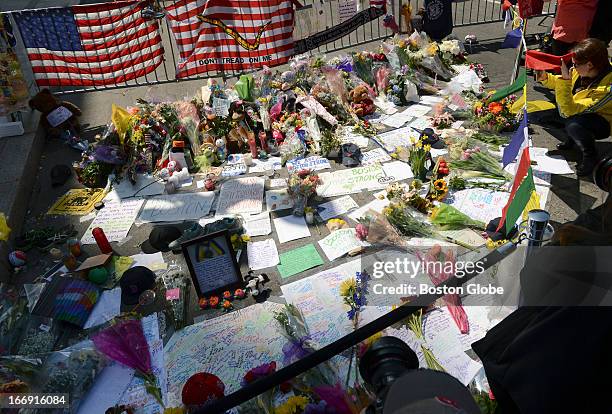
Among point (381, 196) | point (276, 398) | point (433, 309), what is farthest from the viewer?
point (381, 196)

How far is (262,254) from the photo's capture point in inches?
169

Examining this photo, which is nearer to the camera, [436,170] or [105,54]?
[436,170]

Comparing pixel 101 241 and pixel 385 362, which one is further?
pixel 101 241

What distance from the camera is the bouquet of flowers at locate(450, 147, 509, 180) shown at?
495 cm

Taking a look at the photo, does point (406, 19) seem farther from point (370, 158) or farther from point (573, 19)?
point (370, 158)

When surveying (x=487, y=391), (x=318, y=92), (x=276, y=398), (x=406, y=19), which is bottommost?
(x=276, y=398)

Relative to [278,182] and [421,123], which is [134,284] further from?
[421,123]

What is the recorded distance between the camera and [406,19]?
823cm

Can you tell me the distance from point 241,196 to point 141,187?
1.34 meters

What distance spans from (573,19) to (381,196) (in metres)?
4.06

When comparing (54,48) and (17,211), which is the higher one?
(54,48)

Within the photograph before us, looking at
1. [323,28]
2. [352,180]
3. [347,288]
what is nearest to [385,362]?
[347,288]

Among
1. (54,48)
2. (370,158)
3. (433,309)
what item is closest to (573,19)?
(370,158)

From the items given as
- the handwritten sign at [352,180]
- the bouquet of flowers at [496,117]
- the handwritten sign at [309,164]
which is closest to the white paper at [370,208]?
the handwritten sign at [352,180]
